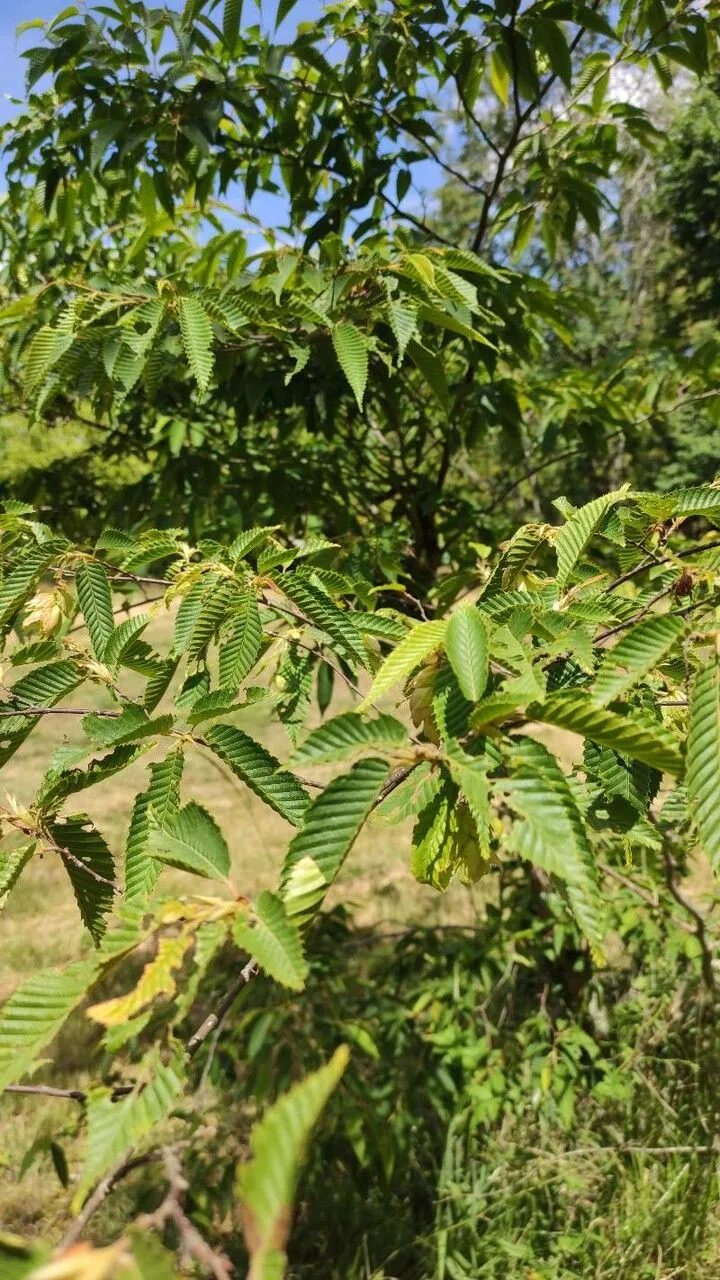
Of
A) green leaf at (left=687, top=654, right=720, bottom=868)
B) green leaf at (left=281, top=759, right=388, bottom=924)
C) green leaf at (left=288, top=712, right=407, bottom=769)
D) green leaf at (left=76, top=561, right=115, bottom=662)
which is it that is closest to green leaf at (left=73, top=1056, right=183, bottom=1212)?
green leaf at (left=281, top=759, right=388, bottom=924)

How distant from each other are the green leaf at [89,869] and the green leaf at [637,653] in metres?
0.58

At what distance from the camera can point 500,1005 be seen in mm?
2539

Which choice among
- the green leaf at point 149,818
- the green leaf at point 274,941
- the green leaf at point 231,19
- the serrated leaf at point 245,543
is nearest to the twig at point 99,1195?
the green leaf at point 274,941

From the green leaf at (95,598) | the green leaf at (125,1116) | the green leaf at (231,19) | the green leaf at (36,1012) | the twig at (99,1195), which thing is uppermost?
the green leaf at (231,19)

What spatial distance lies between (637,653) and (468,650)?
0.16 meters

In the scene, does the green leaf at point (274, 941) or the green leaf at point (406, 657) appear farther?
the green leaf at point (406, 657)

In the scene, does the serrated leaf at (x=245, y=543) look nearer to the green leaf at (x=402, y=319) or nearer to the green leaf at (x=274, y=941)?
the green leaf at (x=402, y=319)

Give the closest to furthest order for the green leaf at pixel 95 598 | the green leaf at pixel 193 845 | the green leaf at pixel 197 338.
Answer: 1. the green leaf at pixel 193 845
2. the green leaf at pixel 95 598
3. the green leaf at pixel 197 338

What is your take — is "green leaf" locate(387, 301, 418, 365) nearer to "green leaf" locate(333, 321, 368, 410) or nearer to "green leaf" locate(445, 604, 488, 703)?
"green leaf" locate(333, 321, 368, 410)

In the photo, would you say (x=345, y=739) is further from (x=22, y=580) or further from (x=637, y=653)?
(x=22, y=580)

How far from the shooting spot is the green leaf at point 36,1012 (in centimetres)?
52

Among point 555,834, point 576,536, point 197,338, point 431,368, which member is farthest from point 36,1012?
point 431,368

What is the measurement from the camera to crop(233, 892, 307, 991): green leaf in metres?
0.52

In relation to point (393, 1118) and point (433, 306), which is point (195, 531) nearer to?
point (433, 306)
